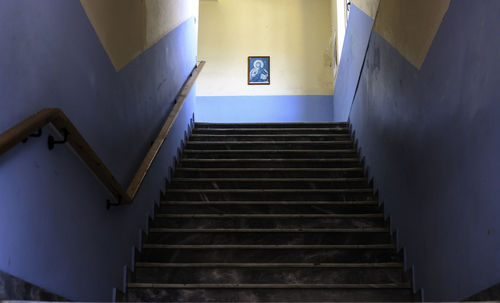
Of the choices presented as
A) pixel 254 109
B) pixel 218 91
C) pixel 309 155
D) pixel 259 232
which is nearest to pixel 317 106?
pixel 254 109

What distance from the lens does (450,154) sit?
2904 millimetres

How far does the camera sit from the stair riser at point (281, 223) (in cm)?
459

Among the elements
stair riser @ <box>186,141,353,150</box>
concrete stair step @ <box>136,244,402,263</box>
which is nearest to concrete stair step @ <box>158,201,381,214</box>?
concrete stair step @ <box>136,244,402,263</box>

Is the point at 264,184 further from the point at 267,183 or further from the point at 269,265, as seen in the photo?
the point at 269,265

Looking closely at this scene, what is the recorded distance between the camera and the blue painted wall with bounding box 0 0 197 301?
85.3 inches

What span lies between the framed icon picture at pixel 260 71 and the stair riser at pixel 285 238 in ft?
19.5

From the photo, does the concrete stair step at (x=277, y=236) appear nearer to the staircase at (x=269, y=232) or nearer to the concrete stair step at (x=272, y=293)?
the staircase at (x=269, y=232)

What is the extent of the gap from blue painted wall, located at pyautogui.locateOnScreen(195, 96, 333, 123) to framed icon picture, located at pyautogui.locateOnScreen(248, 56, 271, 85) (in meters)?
0.29

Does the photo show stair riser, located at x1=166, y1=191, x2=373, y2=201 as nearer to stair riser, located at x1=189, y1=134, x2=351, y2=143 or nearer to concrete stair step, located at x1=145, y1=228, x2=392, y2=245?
concrete stair step, located at x1=145, y1=228, x2=392, y2=245

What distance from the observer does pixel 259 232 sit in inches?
172

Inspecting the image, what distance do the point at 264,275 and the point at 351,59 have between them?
3.96m

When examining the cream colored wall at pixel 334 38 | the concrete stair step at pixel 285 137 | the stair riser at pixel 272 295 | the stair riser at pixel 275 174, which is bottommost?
the stair riser at pixel 272 295

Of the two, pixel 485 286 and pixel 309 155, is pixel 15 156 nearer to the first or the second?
pixel 485 286

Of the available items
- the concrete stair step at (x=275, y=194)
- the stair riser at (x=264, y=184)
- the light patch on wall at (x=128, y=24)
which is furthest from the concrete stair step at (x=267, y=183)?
the light patch on wall at (x=128, y=24)
